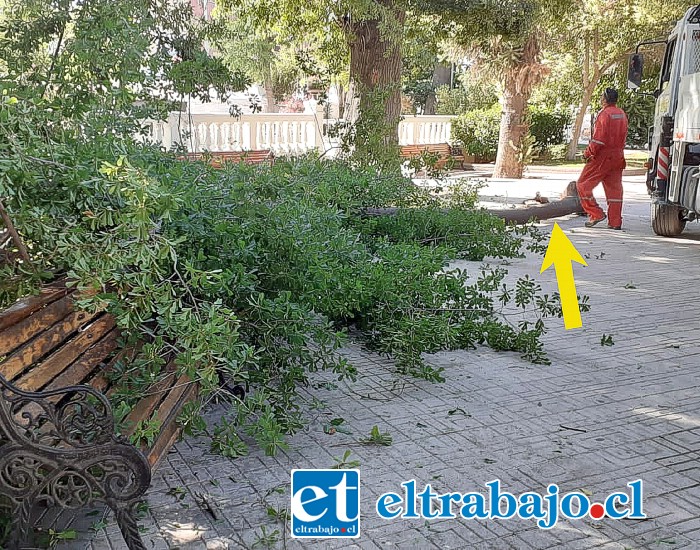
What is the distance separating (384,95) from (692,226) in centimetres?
745

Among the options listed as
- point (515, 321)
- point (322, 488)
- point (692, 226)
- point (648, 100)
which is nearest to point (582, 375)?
point (515, 321)

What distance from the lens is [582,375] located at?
570cm

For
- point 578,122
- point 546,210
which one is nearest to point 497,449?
point 546,210

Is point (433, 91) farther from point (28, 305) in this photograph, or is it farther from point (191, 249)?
point (28, 305)

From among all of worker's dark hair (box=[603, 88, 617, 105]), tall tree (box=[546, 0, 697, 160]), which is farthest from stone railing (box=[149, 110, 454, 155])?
tall tree (box=[546, 0, 697, 160])

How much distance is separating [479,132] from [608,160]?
1403 cm

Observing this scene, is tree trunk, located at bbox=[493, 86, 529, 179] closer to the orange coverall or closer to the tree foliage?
Result: the orange coverall

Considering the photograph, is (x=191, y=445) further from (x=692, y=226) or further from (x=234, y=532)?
(x=692, y=226)

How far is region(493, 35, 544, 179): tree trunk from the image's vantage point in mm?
20016

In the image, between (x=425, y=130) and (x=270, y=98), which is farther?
(x=270, y=98)

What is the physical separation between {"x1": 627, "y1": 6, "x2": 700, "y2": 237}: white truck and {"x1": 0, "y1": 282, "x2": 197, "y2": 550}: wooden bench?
8965 millimetres

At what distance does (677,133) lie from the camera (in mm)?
10969

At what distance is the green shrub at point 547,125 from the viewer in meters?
29.3

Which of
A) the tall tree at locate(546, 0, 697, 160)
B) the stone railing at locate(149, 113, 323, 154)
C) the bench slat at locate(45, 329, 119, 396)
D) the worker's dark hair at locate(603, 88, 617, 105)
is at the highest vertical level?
the tall tree at locate(546, 0, 697, 160)
